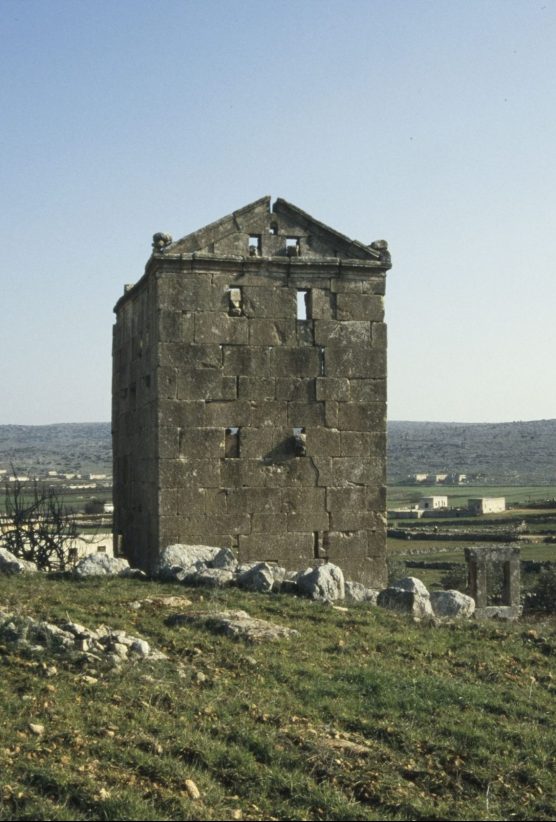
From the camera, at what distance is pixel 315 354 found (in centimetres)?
1397

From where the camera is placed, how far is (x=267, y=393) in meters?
13.8

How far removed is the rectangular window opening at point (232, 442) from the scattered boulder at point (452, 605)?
3231 mm

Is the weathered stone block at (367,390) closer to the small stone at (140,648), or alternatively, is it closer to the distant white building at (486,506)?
the small stone at (140,648)

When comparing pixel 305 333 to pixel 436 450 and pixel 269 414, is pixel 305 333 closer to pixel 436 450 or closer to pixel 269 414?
pixel 269 414

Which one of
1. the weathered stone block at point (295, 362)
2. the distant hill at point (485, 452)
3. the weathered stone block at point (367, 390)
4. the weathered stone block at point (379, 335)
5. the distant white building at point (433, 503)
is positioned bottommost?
the distant white building at point (433, 503)

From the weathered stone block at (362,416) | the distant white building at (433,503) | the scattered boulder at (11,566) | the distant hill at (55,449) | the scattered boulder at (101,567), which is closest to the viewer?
the scattered boulder at (101,567)

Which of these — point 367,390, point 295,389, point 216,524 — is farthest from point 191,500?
point 367,390

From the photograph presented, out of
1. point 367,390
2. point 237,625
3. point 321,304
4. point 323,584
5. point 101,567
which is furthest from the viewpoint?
point 367,390

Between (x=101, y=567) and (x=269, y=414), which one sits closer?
(x=101, y=567)

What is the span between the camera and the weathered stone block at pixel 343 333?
14.0m

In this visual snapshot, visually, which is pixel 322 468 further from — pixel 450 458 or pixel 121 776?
pixel 450 458

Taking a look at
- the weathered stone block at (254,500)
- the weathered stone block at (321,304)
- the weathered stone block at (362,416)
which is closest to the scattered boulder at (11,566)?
the weathered stone block at (254,500)

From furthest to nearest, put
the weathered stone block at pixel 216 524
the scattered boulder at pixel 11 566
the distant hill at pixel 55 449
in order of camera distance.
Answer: the distant hill at pixel 55 449
the weathered stone block at pixel 216 524
the scattered boulder at pixel 11 566

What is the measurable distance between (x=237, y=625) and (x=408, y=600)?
2.93m
